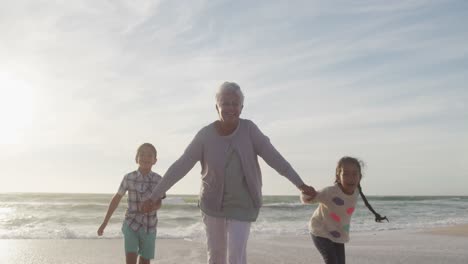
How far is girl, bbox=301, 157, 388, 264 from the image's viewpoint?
14.9ft

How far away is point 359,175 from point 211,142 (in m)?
1.69

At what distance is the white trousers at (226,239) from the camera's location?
3621 millimetres

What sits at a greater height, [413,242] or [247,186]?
[247,186]

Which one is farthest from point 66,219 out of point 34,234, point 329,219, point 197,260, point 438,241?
point 329,219

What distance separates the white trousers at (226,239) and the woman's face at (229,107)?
80 centimetres

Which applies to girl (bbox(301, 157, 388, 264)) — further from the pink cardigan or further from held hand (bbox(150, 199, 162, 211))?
held hand (bbox(150, 199, 162, 211))

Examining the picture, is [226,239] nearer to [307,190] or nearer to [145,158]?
[307,190]

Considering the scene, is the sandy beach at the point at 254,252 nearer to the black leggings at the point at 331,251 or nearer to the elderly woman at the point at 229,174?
the black leggings at the point at 331,251

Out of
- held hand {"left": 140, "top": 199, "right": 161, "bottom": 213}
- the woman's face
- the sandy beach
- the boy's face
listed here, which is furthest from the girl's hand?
the sandy beach

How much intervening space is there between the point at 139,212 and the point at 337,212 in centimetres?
202

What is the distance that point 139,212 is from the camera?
4.95m

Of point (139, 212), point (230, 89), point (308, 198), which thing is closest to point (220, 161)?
A: point (230, 89)

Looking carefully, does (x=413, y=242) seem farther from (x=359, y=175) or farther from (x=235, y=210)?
(x=235, y=210)

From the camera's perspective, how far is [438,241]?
10578mm
